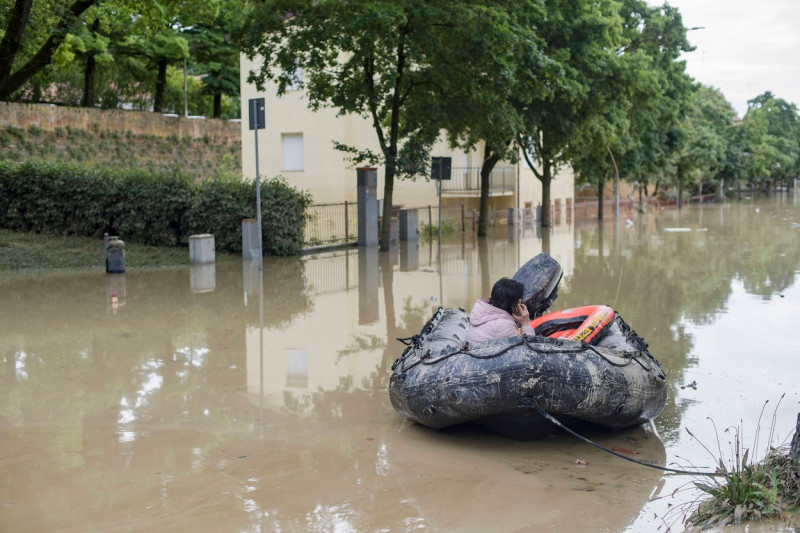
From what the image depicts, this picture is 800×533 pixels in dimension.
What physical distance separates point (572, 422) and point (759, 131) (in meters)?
78.6

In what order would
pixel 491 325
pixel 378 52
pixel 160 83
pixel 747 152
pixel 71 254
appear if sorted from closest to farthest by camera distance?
pixel 491 325 < pixel 71 254 < pixel 378 52 < pixel 160 83 < pixel 747 152

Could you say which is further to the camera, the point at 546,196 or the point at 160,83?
the point at 160,83

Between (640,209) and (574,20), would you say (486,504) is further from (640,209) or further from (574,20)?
(640,209)

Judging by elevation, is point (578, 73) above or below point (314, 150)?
above

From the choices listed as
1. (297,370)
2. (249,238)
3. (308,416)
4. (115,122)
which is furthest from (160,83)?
(308,416)

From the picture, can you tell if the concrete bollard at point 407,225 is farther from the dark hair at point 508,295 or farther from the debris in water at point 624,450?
the debris in water at point 624,450

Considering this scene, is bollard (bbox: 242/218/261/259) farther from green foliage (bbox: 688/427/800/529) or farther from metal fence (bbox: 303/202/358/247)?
green foliage (bbox: 688/427/800/529)

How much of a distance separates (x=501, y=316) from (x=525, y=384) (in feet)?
4.03

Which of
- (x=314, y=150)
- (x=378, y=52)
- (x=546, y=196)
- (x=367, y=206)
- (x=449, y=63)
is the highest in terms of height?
(x=378, y=52)

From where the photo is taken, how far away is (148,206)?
→ 878 inches

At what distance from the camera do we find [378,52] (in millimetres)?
22438

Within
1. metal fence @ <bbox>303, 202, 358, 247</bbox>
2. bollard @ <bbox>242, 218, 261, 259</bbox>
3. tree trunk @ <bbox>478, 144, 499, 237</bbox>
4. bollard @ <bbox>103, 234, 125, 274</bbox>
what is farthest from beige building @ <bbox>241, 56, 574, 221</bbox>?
bollard @ <bbox>103, 234, 125, 274</bbox>

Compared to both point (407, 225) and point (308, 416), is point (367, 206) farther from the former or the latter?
point (308, 416)

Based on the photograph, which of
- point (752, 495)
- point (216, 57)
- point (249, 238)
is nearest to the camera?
point (752, 495)
